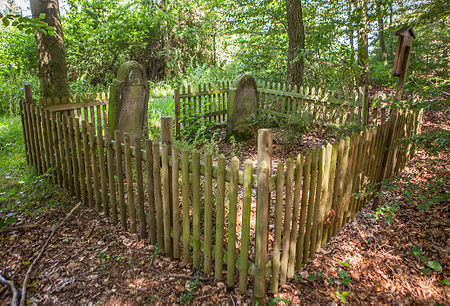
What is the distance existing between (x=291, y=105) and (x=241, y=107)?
217cm

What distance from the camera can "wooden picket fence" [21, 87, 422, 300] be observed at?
8.41ft

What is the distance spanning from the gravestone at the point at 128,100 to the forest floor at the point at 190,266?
1688mm

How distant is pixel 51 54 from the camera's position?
17.6 ft

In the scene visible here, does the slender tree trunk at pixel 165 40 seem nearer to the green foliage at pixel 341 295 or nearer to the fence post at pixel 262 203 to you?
the fence post at pixel 262 203

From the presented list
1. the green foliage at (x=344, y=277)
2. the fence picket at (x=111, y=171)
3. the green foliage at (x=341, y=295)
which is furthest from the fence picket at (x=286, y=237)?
the fence picket at (x=111, y=171)

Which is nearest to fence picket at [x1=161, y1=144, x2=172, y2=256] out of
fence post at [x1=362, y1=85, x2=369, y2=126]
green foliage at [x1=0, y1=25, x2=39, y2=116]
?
fence post at [x1=362, y1=85, x2=369, y2=126]

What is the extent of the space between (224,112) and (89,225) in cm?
573

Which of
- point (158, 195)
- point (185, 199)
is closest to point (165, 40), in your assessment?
point (158, 195)

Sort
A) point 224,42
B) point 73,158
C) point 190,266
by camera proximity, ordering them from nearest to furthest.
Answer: point 190,266 < point 73,158 < point 224,42

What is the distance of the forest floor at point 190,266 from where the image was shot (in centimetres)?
274

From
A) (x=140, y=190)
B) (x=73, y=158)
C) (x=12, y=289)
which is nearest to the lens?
(x=12, y=289)

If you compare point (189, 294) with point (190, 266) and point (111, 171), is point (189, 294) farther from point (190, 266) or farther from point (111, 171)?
point (111, 171)

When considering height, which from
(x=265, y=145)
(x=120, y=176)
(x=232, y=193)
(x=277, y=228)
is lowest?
(x=277, y=228)

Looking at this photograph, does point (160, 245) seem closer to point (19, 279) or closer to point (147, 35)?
point (19, 279)
